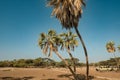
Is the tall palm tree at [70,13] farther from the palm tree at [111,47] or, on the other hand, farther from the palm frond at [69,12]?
the palm tree at [111,47]

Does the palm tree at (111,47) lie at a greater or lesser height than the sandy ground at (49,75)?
greater

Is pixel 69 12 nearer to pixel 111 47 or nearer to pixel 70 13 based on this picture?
pixel 70 13

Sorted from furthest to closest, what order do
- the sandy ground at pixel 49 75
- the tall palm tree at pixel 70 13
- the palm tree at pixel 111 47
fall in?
the palm tree at pixel 111 47 < the sandy ground at pixel 49 75 < the tall palm tree at pixel 70 13

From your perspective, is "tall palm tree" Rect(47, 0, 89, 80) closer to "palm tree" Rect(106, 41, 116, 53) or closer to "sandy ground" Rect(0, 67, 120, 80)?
Answer: "sandy ground" Rect(0, 67, 120, 80)

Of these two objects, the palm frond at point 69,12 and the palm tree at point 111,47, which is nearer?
the palm frond at point 69,12

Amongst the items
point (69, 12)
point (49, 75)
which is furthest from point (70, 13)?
point (49, 75)

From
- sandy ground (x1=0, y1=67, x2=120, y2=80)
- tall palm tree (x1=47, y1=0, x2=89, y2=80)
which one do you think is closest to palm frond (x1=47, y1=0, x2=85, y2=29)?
tall palm tree (x1=47, y1=0, x2=89, y2=80)

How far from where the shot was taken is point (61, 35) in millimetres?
40188

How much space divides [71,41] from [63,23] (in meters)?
18.6

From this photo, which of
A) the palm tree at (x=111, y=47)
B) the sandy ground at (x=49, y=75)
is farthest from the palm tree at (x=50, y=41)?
the palm tree at (x=111, y=47)

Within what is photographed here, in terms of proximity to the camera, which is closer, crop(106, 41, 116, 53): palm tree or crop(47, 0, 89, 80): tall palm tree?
crop(47, 0, 89, 80): tall palm tree

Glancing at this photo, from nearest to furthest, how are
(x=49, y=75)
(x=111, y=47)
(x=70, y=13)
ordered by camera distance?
(x=70, y=13) → (x=49, y=75) → (x=111, y=47)

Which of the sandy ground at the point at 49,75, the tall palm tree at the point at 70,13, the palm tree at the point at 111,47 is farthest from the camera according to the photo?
the palm tree at the point at 111,47

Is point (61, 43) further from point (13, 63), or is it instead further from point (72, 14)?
point (13, 63)
